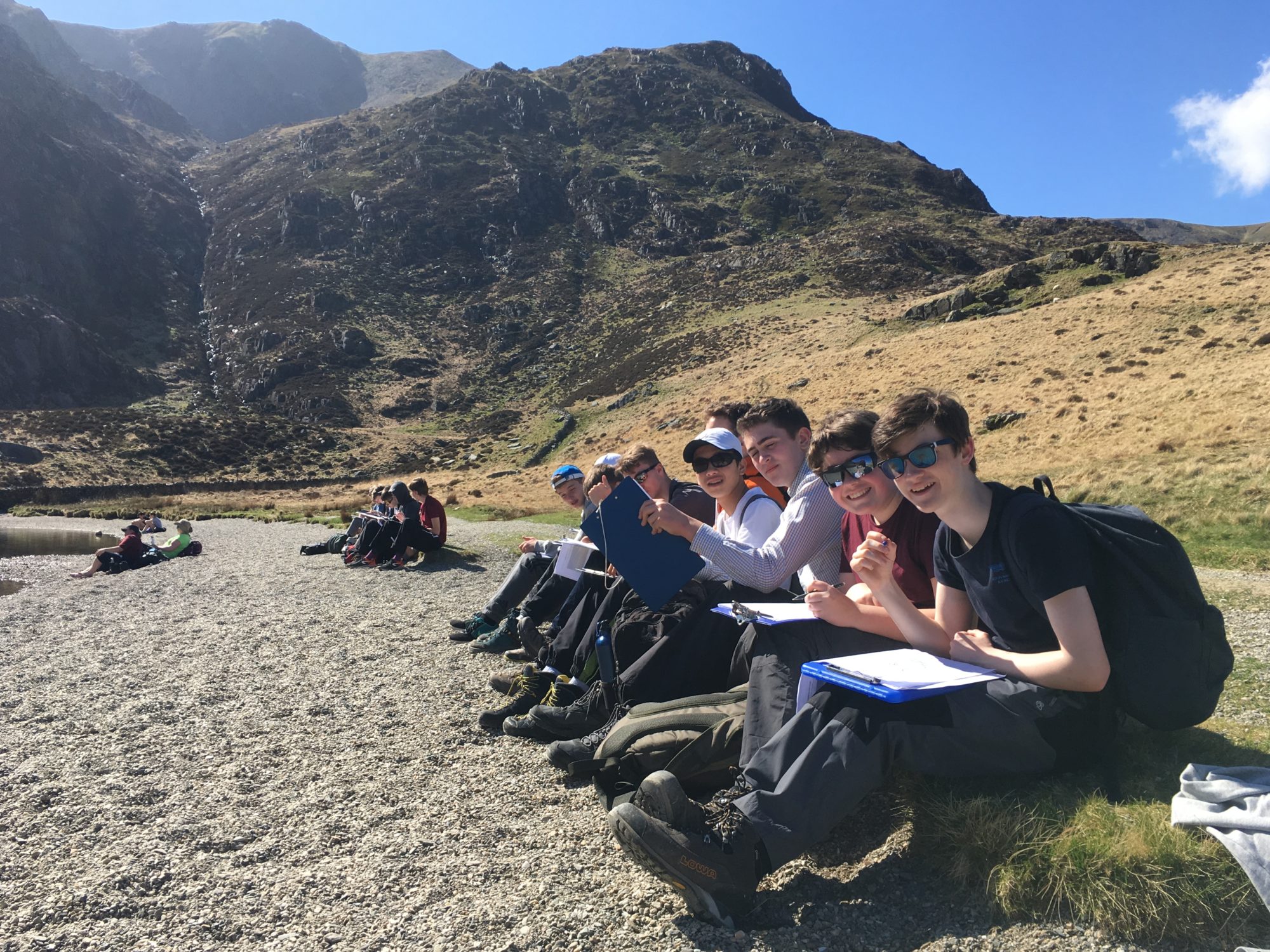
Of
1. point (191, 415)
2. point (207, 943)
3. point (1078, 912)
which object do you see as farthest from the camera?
point (191, 415)

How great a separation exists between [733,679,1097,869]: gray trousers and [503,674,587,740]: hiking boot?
86.4 inches

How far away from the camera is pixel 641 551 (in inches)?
171

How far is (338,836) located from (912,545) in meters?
3.35

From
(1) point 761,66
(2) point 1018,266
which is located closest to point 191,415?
(2) point 1018,266

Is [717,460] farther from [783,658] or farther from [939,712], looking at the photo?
[939,712]

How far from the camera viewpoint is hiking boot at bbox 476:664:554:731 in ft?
17.7

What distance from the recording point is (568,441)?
197ft

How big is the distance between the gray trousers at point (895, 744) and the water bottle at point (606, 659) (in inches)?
68.5

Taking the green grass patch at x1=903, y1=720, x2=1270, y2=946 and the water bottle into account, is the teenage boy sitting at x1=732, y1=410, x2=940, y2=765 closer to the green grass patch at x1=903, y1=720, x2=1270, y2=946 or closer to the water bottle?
the green grass patch at x1=903, y1=720, x2=1270, y2=946

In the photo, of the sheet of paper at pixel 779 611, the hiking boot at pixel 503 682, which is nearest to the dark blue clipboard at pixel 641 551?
the sheet of paper at pixel 779 611

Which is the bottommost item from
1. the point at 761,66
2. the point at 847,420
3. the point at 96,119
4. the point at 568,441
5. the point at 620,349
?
the point at 568,441

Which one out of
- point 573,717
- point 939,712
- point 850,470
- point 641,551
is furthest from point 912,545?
point 573,717

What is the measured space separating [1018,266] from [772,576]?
5992 centimetres

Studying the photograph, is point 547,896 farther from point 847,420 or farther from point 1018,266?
point 1018,266
